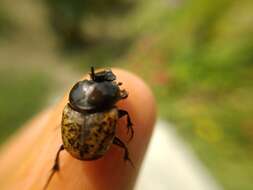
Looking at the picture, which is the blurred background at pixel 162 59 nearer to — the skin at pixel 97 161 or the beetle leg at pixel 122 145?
the skin at pixel 97 161

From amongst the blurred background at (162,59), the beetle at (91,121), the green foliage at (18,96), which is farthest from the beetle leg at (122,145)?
the green foliage at (18,96)

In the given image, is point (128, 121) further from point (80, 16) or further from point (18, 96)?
point (80, 16)

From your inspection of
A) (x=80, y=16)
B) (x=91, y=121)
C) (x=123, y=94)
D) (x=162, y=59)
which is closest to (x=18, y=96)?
(x=162, y=59)

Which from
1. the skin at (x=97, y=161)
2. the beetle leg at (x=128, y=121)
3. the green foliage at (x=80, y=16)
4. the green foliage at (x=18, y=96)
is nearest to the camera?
the skin at (x=97, y=161)

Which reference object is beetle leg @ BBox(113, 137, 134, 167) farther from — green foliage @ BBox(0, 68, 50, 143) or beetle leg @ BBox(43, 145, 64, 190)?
green foliage @ BBox(0, 68, 50, 143)

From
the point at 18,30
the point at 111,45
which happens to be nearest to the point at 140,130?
the point at 111,45
